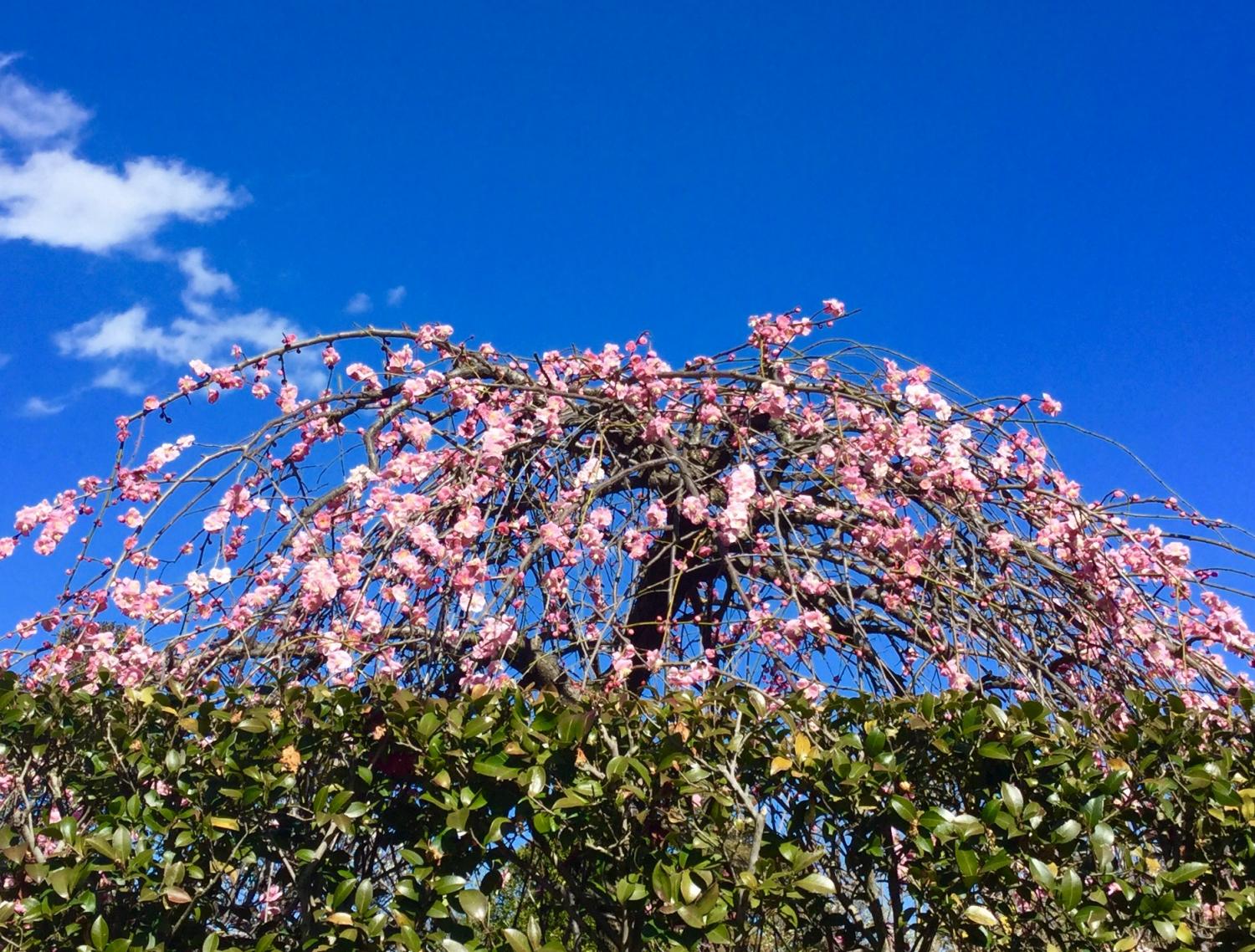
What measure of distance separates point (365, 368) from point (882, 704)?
2407 millimetres

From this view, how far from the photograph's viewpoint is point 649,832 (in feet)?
6.44

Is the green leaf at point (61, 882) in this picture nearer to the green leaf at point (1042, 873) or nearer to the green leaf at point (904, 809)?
the green leaf at point (904, 809)

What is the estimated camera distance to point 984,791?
210 centimetres

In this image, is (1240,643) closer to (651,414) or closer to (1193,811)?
(1193,811)

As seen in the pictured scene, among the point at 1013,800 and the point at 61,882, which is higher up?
the point at 1013,800

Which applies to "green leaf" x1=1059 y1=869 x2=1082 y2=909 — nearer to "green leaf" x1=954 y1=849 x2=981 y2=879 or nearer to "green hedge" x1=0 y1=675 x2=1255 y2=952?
"green hedge" x1=0 y1=675 x2=1255 y2=952

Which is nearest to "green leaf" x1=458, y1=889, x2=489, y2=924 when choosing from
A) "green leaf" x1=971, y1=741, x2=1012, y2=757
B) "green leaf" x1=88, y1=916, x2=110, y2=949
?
"green leaf" x1=88, y1=916, x2=110, y2=949

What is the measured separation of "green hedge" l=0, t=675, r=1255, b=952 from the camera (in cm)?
193

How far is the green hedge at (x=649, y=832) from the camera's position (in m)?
1.93

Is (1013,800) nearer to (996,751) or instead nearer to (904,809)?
(996,751)

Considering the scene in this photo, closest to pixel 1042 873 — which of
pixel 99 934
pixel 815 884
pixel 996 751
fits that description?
pixel 996 751

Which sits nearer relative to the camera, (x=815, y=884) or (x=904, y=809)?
(x=815, y=884)

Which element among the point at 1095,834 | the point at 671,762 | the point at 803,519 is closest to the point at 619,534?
the point at 803,519

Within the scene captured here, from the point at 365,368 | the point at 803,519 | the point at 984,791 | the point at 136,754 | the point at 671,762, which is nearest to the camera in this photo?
the point at 671,762
